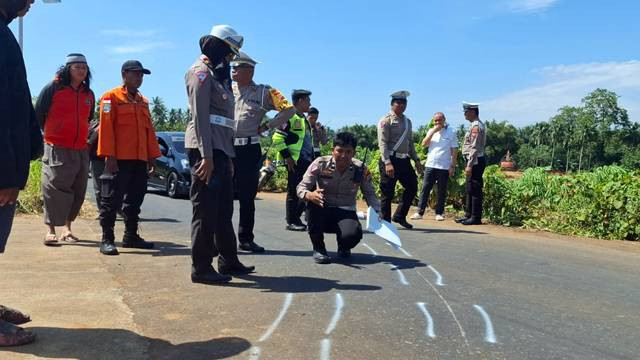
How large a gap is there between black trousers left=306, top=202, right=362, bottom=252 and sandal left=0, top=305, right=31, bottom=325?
9.43 ft

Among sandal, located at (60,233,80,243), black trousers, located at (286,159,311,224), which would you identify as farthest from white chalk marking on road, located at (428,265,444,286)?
sandal, located at (60,233,80,243)

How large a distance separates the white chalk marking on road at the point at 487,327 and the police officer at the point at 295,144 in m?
3.73

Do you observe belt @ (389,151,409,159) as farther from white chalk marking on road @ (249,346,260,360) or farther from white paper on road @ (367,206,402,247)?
white chalk marking on road @ (249,346,260,360)

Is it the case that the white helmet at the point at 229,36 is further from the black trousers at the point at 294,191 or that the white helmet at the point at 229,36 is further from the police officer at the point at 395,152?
the police officer at the point at 395,152

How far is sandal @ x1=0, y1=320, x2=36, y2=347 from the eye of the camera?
9.79ft

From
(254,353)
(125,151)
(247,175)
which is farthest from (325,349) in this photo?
(125,151)

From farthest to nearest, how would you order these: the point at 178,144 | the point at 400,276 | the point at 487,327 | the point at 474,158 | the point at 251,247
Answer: the point at 178,144 → the point at 474,158 → the point at 251,247 → the point at 400,276 → the point at 487,327

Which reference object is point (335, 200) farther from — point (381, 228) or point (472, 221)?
point (472, 221)

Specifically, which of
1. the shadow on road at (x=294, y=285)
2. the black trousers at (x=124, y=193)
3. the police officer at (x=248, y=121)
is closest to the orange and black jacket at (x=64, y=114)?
the black trousers at (x=124, y=193)

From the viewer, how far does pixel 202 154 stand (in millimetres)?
4387

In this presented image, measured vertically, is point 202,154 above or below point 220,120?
below

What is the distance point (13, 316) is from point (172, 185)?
10.6 m

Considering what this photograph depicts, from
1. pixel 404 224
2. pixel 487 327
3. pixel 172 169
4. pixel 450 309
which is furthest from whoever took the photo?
pixel 172 169

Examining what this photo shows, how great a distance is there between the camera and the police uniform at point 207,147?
4.41 metres
